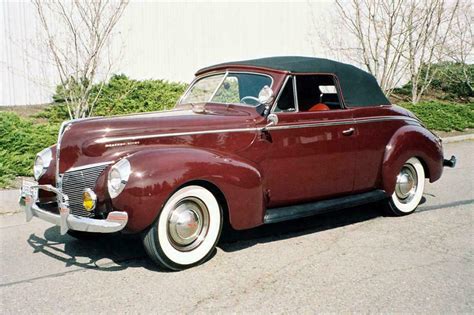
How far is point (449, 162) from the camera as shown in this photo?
6320mm

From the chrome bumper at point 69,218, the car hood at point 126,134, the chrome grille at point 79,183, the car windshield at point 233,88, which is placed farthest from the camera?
the car windshield at point 233,88

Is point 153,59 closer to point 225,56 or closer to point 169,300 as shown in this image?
point 225,56

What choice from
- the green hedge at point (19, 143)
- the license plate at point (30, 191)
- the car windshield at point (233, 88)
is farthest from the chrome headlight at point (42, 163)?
the green hedge at point (19, 143)

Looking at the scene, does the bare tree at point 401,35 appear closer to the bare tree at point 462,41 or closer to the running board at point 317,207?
the bare tree at point 462,41

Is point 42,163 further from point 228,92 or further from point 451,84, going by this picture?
point 451,84

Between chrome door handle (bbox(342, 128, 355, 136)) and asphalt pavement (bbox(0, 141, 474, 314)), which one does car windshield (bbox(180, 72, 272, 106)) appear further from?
asphalt pavement (bbox(0, 141, 474, 314))

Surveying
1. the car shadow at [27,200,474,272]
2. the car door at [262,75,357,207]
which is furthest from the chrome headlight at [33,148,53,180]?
the car door at [262,75,357,207]

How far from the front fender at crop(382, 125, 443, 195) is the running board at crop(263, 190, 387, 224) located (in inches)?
8.9

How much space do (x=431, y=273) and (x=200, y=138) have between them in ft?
7.23

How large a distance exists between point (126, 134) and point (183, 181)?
0.68 meters

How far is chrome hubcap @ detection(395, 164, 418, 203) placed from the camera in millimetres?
5820

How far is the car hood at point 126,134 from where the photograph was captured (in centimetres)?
420

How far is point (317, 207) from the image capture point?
5004mm

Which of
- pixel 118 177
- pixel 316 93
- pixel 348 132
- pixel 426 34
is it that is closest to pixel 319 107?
pixel 316 93
